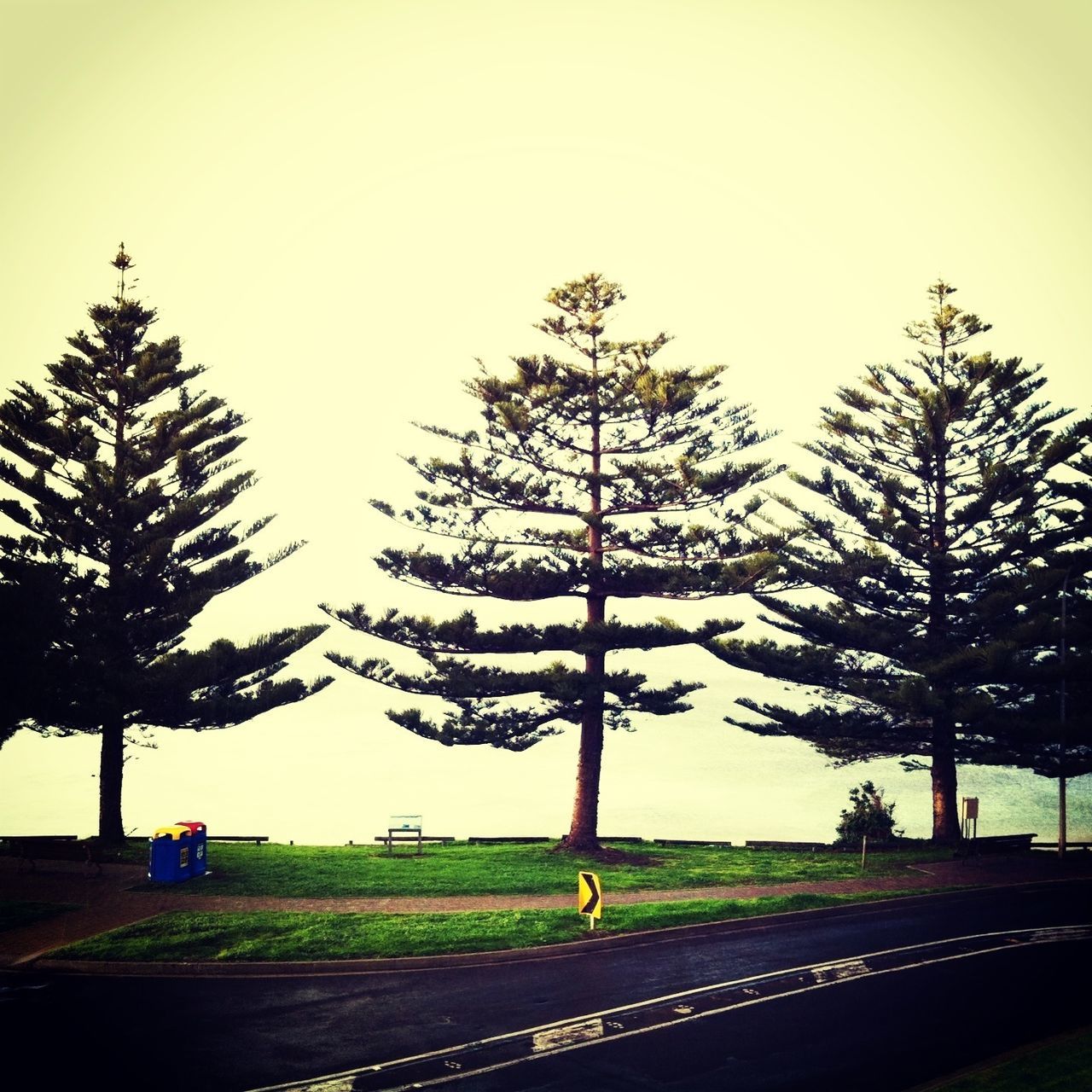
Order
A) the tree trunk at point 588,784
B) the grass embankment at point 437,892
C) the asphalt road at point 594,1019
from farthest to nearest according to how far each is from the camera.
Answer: the tree trunk at point 588,784 → the grass embankment at point 437,892 → the asphalt road at point 594,1019

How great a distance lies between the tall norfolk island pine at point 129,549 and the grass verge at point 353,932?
827cm

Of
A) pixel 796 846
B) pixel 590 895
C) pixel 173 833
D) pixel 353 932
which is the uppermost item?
pixel 173 833

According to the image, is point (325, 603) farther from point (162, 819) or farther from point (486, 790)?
point (486, 790)

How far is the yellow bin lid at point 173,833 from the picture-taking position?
2073 cm

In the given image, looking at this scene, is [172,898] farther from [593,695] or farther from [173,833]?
[593,695]

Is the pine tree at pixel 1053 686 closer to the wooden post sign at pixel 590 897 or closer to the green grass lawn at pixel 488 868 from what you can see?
the green grass lawn at pixel 488 868

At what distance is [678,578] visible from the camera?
26.0 metres

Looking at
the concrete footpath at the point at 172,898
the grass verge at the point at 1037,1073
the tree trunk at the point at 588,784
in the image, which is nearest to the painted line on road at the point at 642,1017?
the grass verge at the point at 1037,1073

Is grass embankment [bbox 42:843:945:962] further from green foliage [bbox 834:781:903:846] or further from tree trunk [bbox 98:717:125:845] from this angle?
tree trunk [bbox 98:717:125:845]

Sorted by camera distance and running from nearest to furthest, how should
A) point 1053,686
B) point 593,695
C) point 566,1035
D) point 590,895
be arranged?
point 566,1035 → point 590,895 → point 593,695 → point 1053,686

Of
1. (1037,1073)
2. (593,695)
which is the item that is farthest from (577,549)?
(1037,1073)

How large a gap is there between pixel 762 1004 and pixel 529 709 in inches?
530

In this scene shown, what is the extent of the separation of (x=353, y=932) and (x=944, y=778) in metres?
19.2

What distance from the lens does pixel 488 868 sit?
901 inches
